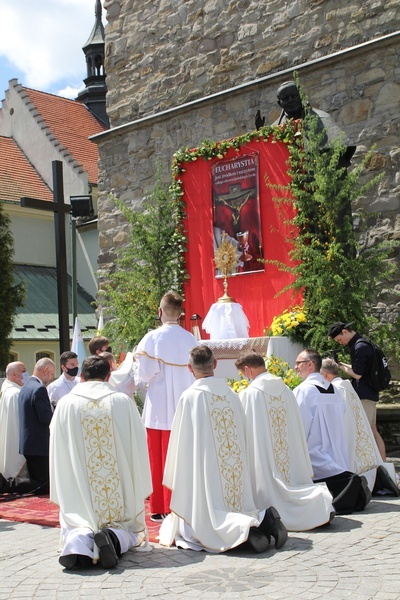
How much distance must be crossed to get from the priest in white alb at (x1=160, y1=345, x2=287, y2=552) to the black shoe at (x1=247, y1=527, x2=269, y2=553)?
0.01m

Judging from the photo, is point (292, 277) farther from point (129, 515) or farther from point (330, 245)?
point (129, 515)

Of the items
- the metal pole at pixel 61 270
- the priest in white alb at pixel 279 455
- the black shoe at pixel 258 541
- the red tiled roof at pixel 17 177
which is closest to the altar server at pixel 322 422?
the priest in white alb at pixel 279 455

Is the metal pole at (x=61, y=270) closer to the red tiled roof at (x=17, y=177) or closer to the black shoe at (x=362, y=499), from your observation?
the black shoe at (x=362, y=499)

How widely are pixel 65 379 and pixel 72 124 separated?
82.6 ft

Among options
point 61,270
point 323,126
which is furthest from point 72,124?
point 323,126

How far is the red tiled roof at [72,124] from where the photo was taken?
31.0 metres

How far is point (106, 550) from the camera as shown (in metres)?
5.05

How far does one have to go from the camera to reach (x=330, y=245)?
959 cm

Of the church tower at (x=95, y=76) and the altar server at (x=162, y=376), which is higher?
the church tower at (x=95, y=76)

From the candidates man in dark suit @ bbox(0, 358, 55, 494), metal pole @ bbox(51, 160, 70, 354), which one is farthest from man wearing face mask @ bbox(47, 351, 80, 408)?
metal pole @ bbox(51, 160, 70, 354)

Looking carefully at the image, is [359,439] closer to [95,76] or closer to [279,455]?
[279,455]

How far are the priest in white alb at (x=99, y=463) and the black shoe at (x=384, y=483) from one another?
2.90 meters

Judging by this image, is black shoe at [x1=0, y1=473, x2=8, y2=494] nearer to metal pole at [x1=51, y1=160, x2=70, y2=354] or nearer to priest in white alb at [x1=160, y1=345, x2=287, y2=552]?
metal pole at [x1=51, y1=160, x2=70, y2=354]

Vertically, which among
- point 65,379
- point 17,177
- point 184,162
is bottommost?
point 65,379
